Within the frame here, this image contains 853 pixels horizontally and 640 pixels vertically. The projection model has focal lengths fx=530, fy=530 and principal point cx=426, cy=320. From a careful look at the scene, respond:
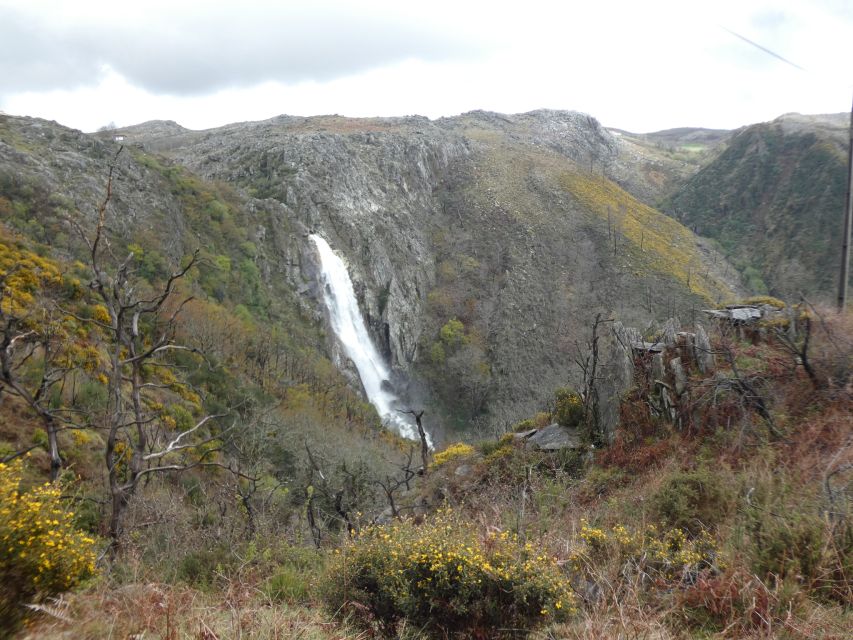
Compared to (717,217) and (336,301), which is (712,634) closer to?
(336,301)

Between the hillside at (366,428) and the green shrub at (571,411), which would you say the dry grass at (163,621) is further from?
the green shrub at (571,411)

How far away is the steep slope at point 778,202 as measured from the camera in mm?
54312

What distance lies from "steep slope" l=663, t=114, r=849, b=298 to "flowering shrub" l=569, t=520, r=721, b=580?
170 feet

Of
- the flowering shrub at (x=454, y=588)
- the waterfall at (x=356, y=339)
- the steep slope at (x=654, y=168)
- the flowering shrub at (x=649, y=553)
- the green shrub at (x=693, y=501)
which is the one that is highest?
the steep slope at (x=654, y=168)

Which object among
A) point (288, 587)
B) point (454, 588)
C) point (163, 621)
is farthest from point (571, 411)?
point (163, 621)

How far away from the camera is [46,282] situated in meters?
16.1

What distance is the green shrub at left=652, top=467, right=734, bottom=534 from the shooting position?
17.8 ft

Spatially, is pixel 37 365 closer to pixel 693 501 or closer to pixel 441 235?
pixel 693 501

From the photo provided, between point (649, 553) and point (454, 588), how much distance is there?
2004 mm

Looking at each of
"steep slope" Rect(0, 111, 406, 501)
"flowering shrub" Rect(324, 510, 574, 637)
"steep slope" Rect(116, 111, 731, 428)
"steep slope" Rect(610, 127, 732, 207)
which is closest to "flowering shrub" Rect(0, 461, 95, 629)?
"flowering shrub" Rect(324, 510, 574, 637)

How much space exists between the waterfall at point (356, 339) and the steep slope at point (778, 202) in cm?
3699

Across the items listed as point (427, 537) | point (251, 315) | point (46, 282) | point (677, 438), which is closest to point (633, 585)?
point (427, 537)

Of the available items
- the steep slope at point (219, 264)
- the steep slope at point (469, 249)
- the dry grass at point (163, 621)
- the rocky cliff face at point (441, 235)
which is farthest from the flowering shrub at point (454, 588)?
the steep slope at point (469, 249)

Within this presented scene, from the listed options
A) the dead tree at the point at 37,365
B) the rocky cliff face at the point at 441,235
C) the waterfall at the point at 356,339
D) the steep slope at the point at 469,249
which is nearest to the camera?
the dead tree at the point at 37,365
